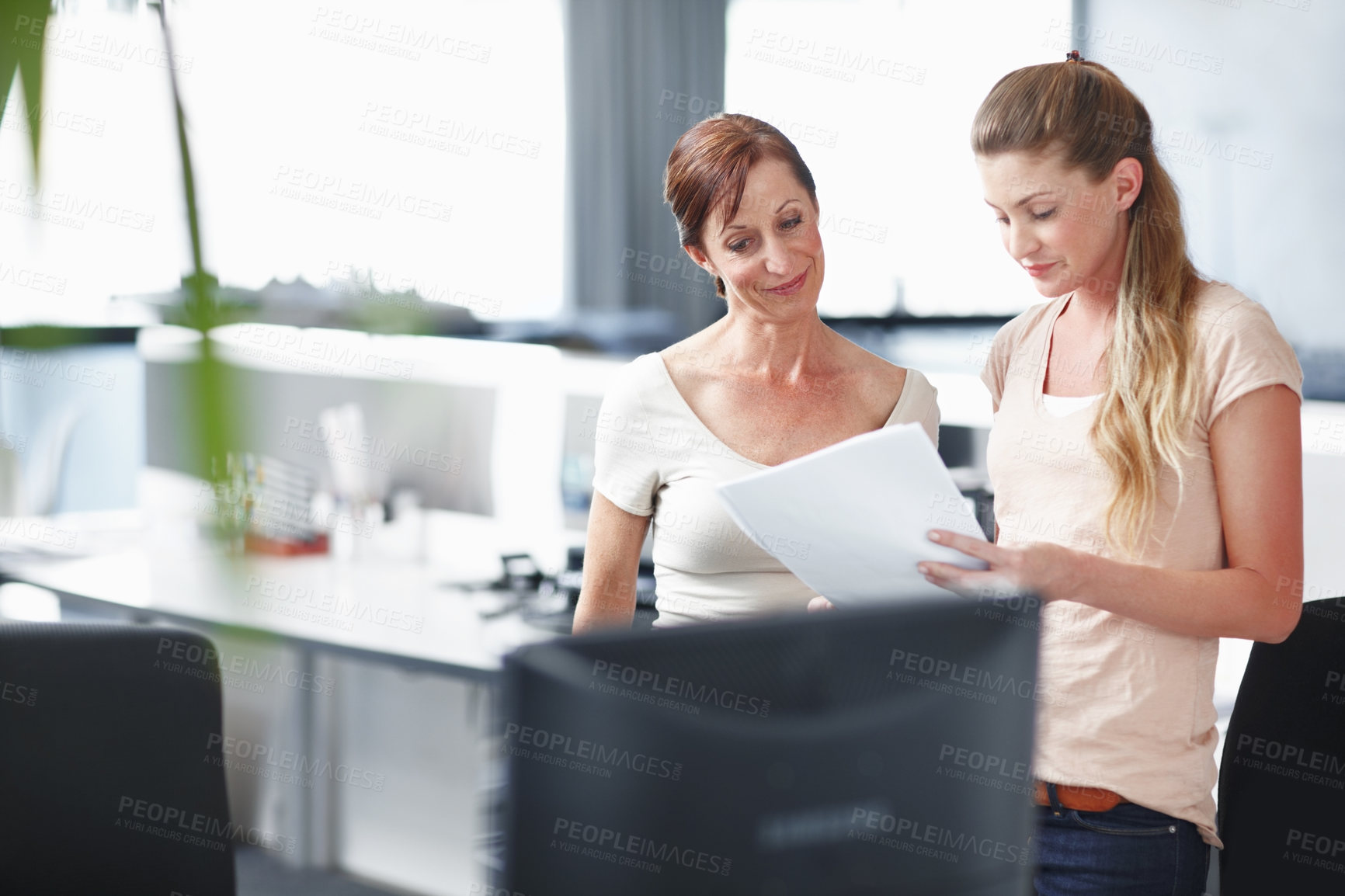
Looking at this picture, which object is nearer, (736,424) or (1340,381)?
(736,424)

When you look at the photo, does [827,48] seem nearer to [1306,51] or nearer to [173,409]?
[1306,51]

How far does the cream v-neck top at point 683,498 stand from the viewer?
1367 millimetres

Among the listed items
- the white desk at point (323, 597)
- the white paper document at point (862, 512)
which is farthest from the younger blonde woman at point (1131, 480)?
the white desk at point (323, 597)

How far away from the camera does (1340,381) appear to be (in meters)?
3.77

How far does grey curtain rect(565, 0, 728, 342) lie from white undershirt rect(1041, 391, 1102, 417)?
4.35 m

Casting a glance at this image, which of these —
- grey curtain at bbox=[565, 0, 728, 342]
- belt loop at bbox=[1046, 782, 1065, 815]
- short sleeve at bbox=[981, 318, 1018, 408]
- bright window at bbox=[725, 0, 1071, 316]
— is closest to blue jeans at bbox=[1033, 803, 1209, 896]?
belt loop at bbox=[1046, 782, 1065, 815]

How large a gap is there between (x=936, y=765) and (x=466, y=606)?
203cm

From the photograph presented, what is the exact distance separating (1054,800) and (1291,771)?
0.43 metres

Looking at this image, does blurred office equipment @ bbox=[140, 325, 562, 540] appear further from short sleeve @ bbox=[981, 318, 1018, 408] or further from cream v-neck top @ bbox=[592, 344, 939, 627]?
short sleeve @ bbox=[981, 318, 1018, 408]

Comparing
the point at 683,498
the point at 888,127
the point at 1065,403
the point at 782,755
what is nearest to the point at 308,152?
the point at 888,127

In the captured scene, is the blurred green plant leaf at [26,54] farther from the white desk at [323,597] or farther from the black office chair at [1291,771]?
the white desk at [323,597]

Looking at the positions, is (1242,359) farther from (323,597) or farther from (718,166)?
(323,597)

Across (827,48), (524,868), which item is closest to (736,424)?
(524,868)

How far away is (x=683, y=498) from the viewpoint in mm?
1376
